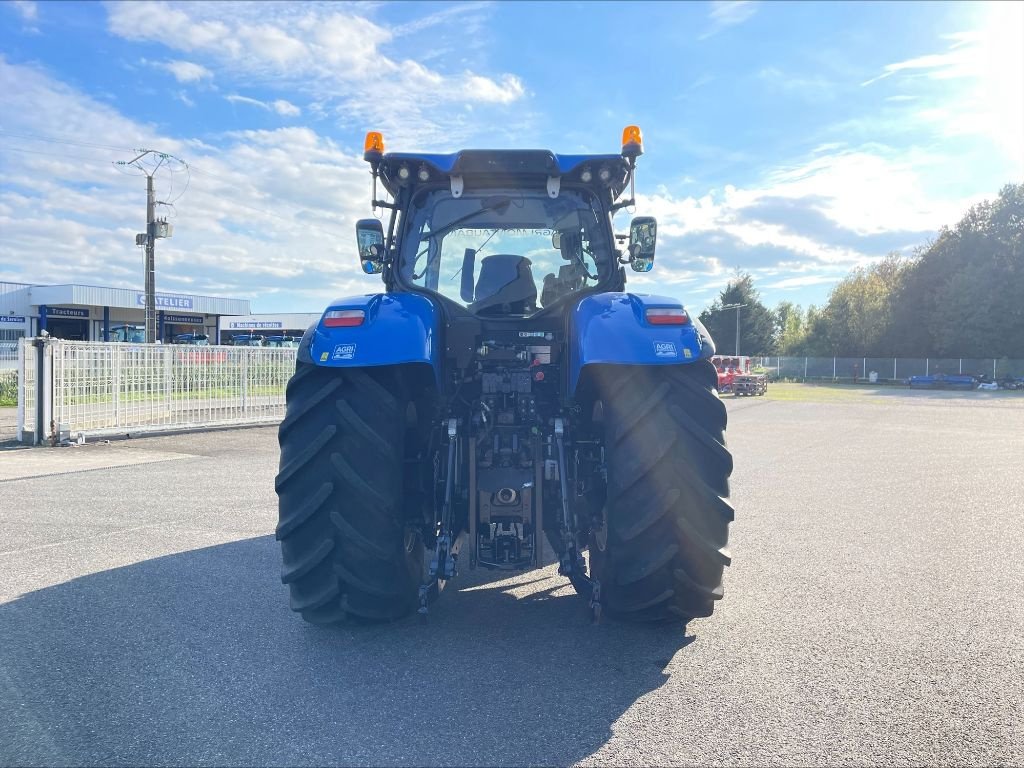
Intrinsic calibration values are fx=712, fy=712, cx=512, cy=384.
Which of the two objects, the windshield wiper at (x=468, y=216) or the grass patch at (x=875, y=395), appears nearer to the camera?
the windshield wiper at (x=468, y=216)

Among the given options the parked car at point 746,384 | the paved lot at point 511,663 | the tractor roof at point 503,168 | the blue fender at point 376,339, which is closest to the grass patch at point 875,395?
the parked car at point 746,384

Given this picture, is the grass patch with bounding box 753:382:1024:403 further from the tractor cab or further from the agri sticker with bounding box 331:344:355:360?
the agri sticker with bounding box 331:344:355:360

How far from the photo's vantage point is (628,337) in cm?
342

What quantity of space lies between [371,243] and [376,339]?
1.35 metres

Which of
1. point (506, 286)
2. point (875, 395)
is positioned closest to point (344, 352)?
point (506, 286)

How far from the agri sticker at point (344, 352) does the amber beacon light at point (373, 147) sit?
4.47 feet

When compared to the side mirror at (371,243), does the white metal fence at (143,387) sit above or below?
below

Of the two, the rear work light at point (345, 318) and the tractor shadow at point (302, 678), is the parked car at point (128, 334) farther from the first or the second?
the rear work light at point (345, 318)

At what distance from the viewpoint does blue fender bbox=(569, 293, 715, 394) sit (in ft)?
11.1

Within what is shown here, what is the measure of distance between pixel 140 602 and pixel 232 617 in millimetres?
689

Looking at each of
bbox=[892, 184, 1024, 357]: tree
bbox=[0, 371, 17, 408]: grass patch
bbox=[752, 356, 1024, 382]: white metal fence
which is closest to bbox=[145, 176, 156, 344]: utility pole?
bbox=[0, 371, 17, 408]: grass patch

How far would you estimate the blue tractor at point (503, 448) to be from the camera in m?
Answer: 3.37

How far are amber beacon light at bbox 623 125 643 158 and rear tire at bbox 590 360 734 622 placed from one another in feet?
4.84

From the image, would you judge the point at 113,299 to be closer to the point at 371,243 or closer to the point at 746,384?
the point at 746,384
